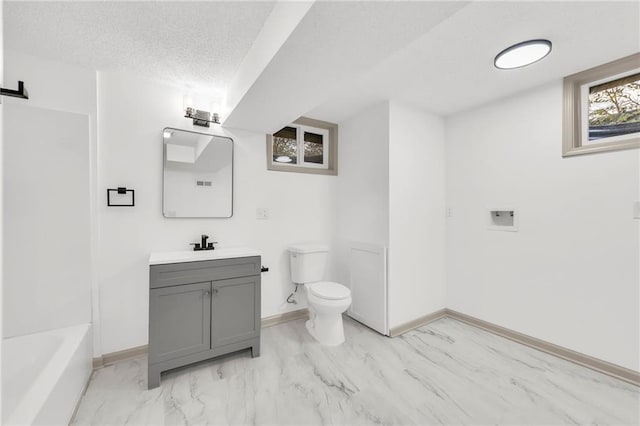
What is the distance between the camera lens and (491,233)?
2.87 metres

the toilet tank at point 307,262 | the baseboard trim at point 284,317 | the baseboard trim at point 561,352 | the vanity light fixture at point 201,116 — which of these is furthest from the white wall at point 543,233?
the vanity light fixture at point 201,116

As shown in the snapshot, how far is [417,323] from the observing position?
118 inches

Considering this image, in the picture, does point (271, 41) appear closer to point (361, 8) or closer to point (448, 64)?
point (361, 8)

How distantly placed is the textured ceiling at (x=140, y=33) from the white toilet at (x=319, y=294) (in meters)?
1.75

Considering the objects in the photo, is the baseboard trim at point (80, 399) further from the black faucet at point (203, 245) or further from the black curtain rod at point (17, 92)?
the black curtain rod at point (17, 92)

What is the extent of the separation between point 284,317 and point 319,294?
70 cm

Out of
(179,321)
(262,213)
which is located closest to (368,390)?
(179,321)

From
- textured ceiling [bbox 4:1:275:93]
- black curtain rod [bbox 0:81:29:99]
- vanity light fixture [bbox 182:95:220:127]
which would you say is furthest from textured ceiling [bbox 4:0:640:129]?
black curtain rod [bbox 0:81:29:99]

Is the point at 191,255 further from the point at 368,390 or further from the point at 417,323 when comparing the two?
the point at 417,323

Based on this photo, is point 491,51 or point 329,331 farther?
point 329,331

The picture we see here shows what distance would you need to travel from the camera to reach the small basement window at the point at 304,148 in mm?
3127

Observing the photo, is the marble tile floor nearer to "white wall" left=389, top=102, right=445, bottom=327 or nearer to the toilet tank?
"white wall" left=389, top=102, right=445, bottom=327

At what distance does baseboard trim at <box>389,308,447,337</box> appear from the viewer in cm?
281

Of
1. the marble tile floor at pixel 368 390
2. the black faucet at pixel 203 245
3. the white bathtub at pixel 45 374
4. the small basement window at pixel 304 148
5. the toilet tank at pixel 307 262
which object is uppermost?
the small basement window at pixel 304 148
